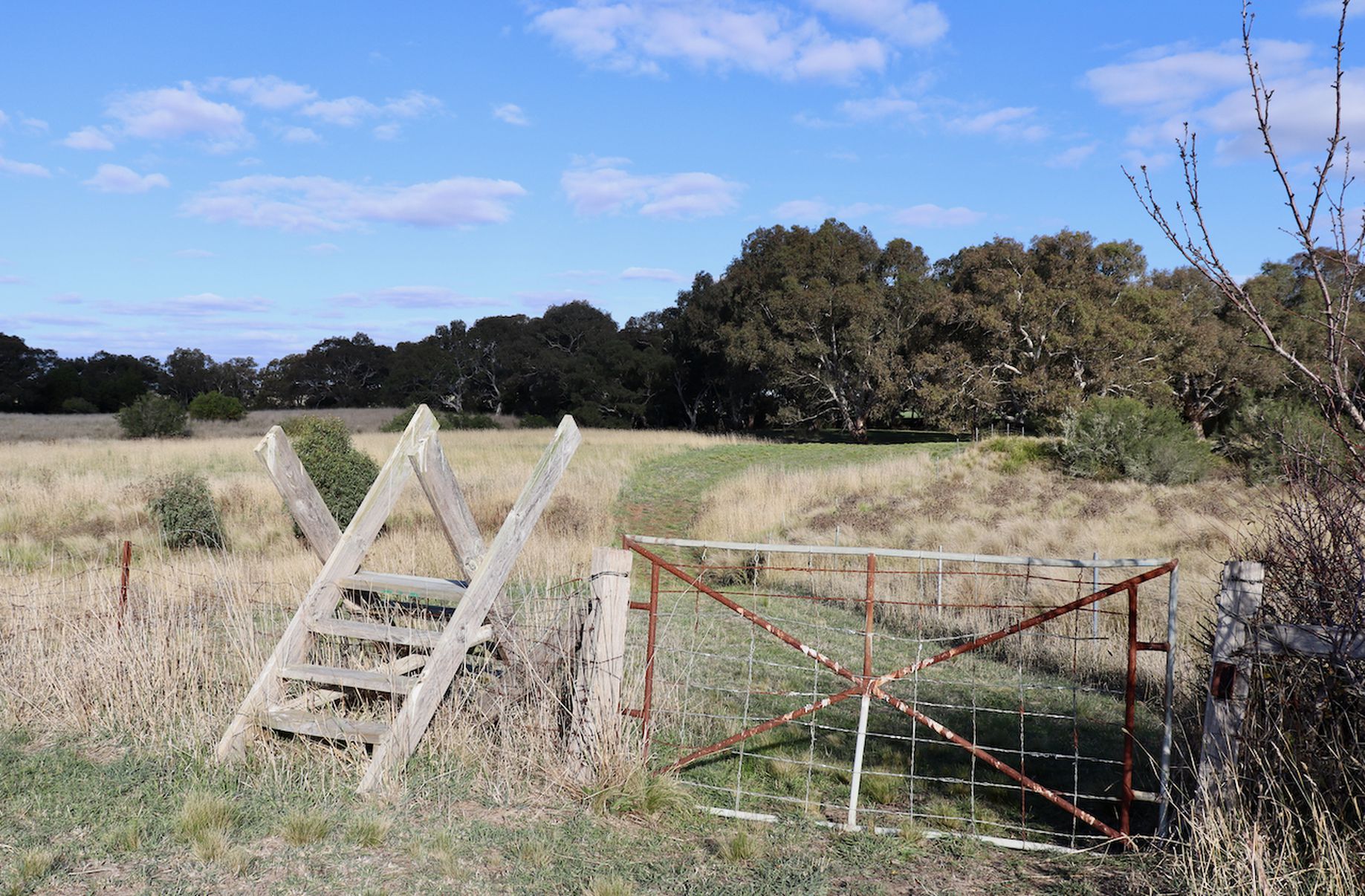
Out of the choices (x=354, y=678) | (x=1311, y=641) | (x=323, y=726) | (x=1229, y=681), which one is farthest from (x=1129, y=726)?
(x=323, y=726)

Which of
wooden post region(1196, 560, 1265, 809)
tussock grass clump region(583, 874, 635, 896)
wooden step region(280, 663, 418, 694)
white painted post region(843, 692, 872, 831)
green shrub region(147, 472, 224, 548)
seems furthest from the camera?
green shrub region(147, 472, 224, 548)

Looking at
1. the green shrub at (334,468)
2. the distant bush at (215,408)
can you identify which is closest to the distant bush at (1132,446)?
the green shrub at (334,468)

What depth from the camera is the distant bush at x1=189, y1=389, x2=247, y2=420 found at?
41.9 meters

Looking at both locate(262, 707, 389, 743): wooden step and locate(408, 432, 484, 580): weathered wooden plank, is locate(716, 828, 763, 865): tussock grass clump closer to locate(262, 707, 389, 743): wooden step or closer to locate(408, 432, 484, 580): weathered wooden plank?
locate(262, 707, 389, 743): wooden step

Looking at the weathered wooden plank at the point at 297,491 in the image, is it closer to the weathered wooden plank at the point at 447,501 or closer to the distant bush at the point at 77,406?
the weathered wooden plank at the point at 447,501

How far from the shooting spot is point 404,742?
471cm

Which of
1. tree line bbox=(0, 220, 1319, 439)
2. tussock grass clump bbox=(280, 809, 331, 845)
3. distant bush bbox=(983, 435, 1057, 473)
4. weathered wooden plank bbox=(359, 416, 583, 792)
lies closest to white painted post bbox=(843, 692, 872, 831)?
weathered wooden plank bbox=(359, 416, 583, 792)

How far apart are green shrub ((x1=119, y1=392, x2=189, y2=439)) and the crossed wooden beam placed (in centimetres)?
3178

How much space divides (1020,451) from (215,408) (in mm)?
34565

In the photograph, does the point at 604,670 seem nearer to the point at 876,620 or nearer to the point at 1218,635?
the point at 1218,635

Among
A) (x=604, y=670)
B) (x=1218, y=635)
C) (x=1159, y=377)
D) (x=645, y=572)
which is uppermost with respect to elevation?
(x=1159, y=377)

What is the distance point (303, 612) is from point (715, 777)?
8.03ft

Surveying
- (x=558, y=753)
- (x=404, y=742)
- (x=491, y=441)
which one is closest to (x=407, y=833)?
(x=404, y=742)

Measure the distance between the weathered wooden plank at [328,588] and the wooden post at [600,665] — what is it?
1.21 m
